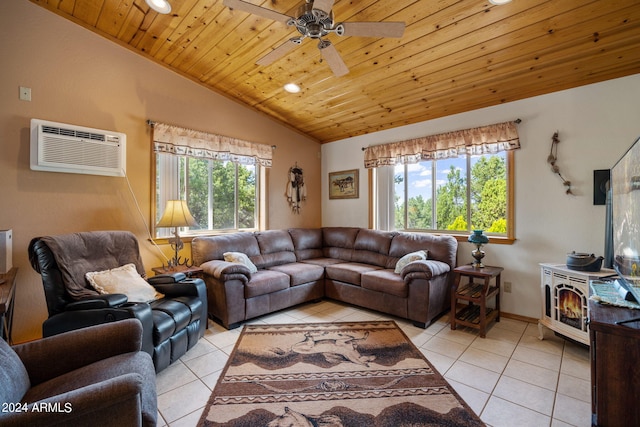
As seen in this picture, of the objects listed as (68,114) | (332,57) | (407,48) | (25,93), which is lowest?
(68,114)

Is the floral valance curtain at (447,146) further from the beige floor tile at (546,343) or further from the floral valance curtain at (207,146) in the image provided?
the beige floor tile at (546,343)

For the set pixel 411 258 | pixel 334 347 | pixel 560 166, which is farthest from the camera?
pixel 411 258

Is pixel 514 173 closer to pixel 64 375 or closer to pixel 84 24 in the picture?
pixel 64 375

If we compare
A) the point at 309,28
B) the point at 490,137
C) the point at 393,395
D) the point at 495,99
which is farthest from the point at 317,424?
the point at 495,99

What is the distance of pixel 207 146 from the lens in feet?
12.4

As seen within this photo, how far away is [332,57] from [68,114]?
8.89 feet

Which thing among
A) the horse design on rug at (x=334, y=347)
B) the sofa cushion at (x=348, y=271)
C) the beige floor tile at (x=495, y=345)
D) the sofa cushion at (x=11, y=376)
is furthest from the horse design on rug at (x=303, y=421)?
the sofa cushion at (x=348, y=271)

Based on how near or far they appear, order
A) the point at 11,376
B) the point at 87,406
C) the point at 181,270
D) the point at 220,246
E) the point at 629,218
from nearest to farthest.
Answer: the point at 87,406
the point at 11,376
the point at 629,218
the point at 181,270
the point at 220,246

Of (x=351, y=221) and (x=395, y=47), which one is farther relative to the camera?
(x=351, y=221)

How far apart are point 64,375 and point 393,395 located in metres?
1.89

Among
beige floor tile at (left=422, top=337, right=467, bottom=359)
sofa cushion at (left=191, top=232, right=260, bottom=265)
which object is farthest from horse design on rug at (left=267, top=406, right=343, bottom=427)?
sofa cushion at (left=191, top=232, right=260, bottom=265)

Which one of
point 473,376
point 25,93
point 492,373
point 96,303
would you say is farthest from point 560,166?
point 25,93

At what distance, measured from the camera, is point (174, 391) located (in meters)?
1.99

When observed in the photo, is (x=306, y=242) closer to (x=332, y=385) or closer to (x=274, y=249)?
(x=274, y=249)
